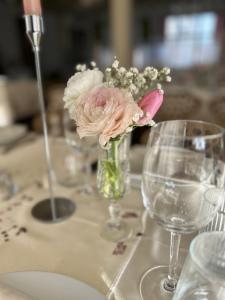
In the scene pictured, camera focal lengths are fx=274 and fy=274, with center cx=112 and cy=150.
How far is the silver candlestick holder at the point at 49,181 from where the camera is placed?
2.03 feet

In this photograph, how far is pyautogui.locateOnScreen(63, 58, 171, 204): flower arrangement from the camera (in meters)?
0.47

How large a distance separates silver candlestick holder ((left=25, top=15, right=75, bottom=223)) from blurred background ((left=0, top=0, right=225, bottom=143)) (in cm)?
244

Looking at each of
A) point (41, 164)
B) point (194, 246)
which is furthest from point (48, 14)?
point (194, 246)

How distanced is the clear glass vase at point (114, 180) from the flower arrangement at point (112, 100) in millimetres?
74

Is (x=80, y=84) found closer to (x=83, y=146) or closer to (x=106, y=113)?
(x=106, y=113)

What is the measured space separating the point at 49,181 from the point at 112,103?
370 millimetres

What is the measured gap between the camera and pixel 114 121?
46cm

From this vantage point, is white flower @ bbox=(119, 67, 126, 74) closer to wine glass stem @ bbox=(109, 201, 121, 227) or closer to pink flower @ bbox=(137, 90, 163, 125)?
pink flower @ bbox=(137, 90, 163, 125)

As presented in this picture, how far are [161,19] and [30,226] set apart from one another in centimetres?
415

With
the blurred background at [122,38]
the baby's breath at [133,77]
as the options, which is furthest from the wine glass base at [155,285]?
the blurred background at [122,38]

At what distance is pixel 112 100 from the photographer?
1.53 ft

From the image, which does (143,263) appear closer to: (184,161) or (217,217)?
(217,217)

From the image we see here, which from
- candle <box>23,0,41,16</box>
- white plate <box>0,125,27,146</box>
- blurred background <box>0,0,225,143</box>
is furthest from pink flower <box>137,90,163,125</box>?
blurred background <box>0,0,225,143</box>

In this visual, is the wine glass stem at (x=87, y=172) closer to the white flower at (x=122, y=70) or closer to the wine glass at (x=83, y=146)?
the wine glass at (x=83, y=146)
